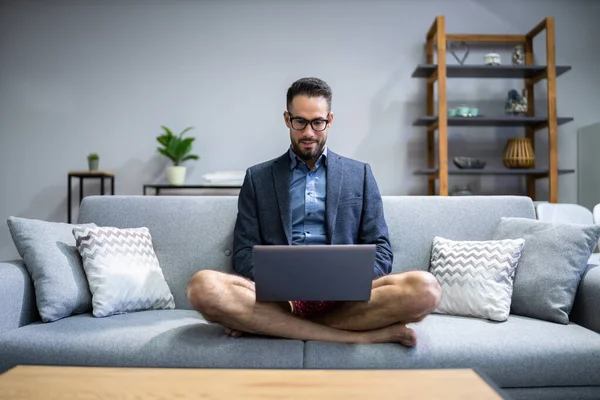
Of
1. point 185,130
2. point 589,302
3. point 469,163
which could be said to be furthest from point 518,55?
point 589,302

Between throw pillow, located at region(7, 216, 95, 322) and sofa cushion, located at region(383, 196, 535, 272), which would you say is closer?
throw pillow, located at region(7, 216, 95, 322)

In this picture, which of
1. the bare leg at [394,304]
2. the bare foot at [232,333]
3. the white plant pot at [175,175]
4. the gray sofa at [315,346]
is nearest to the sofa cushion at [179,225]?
the gray sofa at [315,346]

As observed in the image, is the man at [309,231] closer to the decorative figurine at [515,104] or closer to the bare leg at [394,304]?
the bare leg at [394,304]

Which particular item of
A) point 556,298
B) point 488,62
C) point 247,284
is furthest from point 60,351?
point 488,62

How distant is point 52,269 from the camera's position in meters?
1.66

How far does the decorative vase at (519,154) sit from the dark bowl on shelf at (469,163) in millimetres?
187

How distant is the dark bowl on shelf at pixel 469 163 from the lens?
143 inches

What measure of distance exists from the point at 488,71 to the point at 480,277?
95.6 inches

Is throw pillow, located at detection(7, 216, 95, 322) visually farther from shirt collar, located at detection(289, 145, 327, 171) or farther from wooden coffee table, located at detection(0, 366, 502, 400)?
shirt collar, located at detection(289, 145, 327, 171)

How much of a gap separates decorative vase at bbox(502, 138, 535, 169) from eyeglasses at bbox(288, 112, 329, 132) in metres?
2.29

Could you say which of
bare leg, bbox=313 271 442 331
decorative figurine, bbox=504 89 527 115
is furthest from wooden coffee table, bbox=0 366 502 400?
decorative figurine, bbox=504 89 527 115

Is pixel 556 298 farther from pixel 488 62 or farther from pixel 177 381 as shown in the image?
pixel 488 62

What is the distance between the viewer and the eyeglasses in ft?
5.85

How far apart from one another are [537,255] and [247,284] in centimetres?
97
